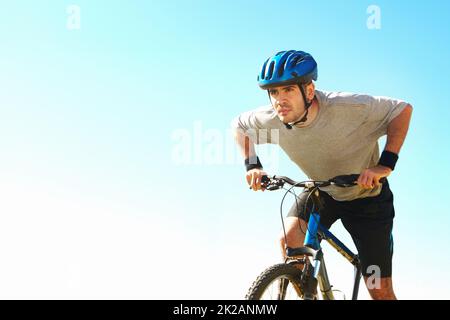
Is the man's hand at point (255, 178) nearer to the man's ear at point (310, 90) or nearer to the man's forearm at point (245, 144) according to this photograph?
the man's forearm at point (245, 144)

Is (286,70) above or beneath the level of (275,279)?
above

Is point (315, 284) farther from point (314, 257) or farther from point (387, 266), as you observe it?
point (387, 266)

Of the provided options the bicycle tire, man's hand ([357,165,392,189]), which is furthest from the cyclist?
the bicycle tire

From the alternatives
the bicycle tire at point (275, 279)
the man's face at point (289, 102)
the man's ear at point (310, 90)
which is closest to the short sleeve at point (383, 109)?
the man's ear at point (310, 90)

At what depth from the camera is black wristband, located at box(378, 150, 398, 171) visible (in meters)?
4.80

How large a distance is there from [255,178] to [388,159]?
1.20 metres

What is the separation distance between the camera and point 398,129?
512 cm

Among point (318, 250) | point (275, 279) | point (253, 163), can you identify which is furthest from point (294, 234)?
point (275, 279)

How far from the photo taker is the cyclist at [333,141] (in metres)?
5.08

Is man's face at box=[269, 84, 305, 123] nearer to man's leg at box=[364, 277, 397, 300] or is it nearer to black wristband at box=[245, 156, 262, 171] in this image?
black wristband at box=[245, 156, 262, 171]

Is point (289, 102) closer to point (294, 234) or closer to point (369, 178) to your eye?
point (369, 178)

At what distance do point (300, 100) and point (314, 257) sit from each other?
4.79 feet

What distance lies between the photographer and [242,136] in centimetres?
584
